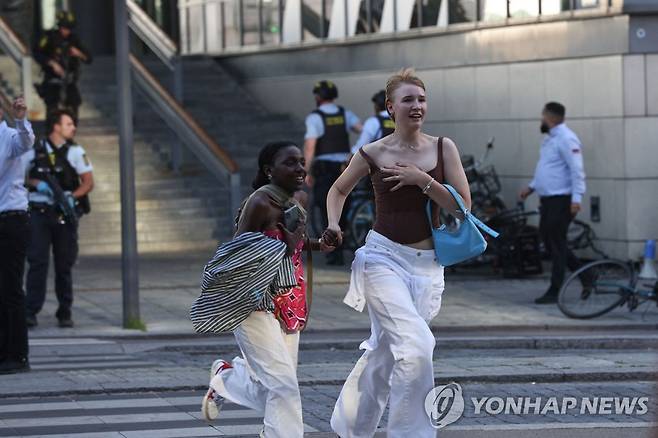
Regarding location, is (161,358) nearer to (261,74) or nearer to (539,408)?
(539,408)

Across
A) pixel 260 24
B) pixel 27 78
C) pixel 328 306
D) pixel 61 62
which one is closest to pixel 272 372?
pixel 328 306

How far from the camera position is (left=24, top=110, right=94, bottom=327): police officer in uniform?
42.9 feet

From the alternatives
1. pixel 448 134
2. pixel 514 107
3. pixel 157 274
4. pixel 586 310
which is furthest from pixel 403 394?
pixel 448 134

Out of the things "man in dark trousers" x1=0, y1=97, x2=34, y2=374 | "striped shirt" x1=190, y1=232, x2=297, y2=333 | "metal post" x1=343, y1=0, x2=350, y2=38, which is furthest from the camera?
"metal post" x1=343, y1=0, x2=350, y2=38

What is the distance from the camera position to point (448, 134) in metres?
20.7

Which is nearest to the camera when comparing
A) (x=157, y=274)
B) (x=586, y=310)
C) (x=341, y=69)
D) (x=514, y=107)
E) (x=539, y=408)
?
(x=539, y=408)

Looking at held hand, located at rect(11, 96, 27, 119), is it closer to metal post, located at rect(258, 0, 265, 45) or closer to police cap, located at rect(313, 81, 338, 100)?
police cap, located at rect(313, 81, 338, 100)

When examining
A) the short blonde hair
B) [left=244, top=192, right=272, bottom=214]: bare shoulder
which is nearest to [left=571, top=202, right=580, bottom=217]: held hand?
the short blonde hair

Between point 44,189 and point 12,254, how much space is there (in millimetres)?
2683

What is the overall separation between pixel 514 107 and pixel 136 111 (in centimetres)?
686

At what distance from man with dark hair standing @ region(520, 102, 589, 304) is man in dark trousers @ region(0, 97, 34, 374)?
5669mm

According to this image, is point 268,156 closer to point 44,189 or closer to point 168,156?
point 44,189

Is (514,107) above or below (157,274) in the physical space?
above
